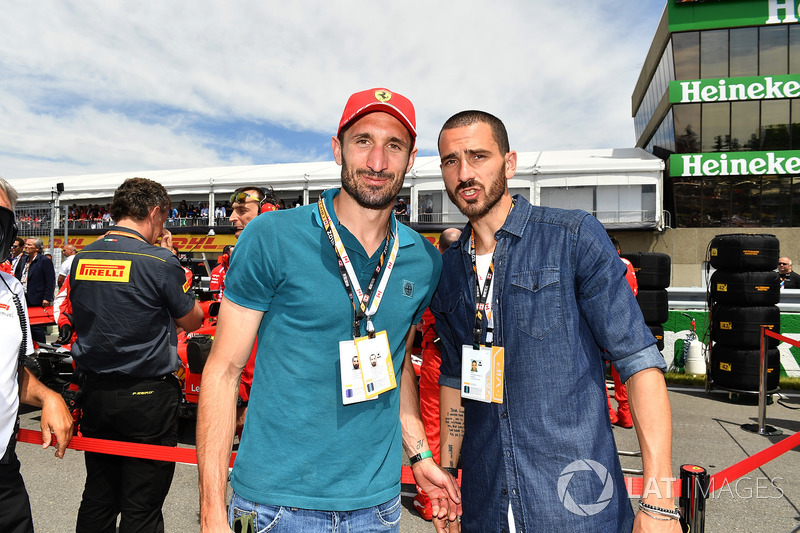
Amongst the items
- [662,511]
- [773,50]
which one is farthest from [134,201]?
[773,50]

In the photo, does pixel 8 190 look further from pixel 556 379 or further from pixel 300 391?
pixel 556 379

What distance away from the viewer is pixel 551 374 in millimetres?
1622

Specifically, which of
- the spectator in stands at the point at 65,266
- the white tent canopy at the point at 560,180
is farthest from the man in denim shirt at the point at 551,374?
the white tent canopy at the point at 560,180

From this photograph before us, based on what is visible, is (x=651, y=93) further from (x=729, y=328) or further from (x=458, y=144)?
(x=458, y=144)

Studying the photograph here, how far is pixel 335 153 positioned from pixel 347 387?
0.94 meters

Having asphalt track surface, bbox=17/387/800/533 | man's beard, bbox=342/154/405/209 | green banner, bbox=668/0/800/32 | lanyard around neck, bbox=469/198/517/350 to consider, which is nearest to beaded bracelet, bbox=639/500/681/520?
lanyard around neck, bbox=469/198/517/350

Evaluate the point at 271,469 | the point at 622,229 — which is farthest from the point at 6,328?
the point at 622,229

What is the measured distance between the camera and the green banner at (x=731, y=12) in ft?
76.9

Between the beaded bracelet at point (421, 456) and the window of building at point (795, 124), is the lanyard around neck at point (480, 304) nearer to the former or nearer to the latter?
the beaded bracelet at point (421, 456)

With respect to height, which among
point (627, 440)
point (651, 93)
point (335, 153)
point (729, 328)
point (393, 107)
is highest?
point (651, 93)

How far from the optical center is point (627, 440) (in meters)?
5.44

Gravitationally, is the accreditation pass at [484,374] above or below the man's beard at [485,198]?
below

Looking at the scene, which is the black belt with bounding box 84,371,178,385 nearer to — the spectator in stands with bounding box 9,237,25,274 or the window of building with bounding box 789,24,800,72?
the spectator in stands with bounding box 9,237,25,274

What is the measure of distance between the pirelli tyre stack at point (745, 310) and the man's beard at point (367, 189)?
7.31 metres
